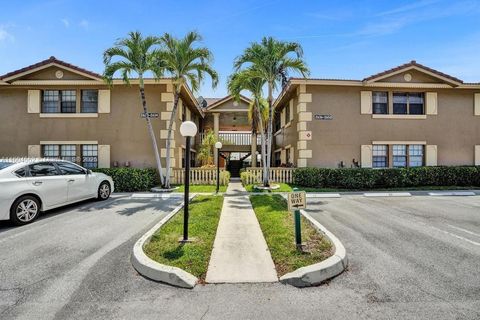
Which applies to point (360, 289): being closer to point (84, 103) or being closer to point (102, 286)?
point (102, 286)

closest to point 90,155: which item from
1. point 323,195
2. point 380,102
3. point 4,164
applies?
point 4,164

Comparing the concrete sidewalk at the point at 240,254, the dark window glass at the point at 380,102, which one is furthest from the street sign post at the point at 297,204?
the dark window glass at the point at 380,102

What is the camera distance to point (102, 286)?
3604 mm

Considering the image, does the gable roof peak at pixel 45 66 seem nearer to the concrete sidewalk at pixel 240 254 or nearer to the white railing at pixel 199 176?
the white railing at pixel 199 176

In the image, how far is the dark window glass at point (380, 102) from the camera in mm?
14953

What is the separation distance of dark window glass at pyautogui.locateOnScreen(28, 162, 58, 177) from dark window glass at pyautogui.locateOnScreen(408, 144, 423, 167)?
54.2ft

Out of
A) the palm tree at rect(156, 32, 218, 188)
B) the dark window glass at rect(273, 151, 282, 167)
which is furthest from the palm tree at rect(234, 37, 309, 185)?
the dark window glass at rect(273, 151, 282, 167)

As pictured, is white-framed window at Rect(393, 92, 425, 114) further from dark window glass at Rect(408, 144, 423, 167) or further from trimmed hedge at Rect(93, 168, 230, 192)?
trimmed hedge at Rect(93, 168, 230, 192)

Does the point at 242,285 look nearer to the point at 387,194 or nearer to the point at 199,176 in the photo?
the point at 387,194

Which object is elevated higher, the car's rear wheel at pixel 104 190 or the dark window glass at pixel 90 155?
the dark window glass at pixel 90 155

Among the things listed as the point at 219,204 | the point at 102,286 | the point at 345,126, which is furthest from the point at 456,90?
the point at 102,286

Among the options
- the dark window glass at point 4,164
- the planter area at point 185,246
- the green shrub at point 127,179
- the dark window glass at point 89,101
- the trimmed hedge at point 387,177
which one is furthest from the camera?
the dark window glass at point 89,101

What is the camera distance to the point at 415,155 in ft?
49.2

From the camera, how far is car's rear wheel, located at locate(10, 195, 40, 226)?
21.0 ft
